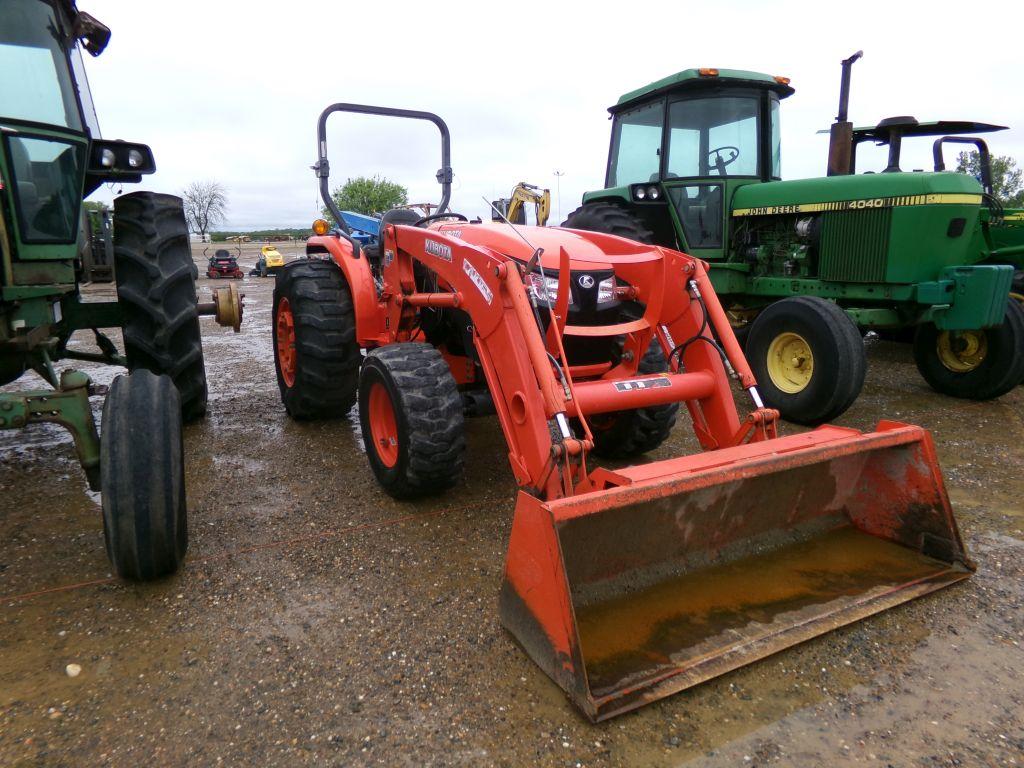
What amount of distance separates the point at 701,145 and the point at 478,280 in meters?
4.39

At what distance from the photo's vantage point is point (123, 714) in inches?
82.3

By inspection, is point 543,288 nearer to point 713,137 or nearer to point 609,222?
point 609,222

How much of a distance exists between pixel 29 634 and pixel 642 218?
610 cm

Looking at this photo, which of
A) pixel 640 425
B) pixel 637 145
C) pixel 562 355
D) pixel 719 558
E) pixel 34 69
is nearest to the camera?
pixel 719 558

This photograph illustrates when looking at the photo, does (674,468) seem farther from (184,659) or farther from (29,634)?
(29,634)

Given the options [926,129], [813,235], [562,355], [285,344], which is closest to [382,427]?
[562,355]

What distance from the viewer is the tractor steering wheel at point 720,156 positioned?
656 cm

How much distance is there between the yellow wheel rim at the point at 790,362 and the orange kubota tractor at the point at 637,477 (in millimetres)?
1825

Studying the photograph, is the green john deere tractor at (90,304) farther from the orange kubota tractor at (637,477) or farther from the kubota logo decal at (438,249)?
the kubota logo decal at (438,249)

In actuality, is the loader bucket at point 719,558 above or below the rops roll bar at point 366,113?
below

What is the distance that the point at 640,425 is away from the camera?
394 cm

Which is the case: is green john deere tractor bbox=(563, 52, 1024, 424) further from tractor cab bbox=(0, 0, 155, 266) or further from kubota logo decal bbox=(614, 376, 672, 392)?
tractor cab bbox=(0, 0, 155, 266)

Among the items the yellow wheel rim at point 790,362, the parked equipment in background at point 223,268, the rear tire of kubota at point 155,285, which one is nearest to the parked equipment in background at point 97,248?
the rear tire of kubota at point 155,285

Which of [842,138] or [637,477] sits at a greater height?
[842,138]
